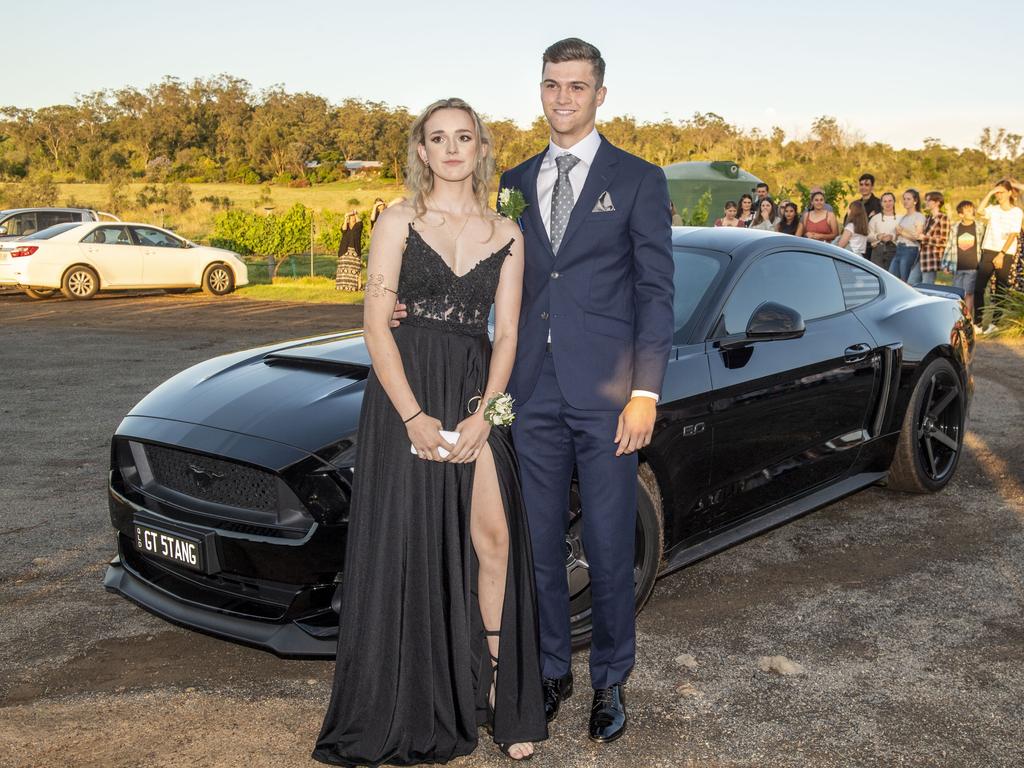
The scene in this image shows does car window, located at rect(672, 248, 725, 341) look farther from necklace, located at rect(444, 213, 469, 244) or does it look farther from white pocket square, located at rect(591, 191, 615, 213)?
necklace, located at rect(444, 213, 469, 244)

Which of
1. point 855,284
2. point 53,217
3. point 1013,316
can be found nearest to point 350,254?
point 53,217

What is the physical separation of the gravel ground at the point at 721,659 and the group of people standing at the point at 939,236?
24.0 ft

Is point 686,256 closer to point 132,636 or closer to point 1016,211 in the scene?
point 132,636

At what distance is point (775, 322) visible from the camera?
13.2 feet

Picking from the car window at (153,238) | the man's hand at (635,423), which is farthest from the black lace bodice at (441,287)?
the car window at (153,238)

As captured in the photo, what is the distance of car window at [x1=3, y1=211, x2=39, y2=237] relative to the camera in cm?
1850

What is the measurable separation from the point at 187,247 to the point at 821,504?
16.1 metres

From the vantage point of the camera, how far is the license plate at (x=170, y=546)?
3.29 metres

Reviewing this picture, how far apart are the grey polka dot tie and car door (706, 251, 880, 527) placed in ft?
3.94

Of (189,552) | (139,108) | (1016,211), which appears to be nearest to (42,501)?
(189,552)

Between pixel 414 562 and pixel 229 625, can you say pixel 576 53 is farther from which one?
pixel 229 625

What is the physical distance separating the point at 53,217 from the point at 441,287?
1926 cm

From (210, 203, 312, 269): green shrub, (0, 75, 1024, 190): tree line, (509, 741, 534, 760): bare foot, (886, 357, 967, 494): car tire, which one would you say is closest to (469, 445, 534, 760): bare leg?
(509, 741, 534, 760): bare foot

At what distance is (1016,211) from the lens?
1225 centimetres
